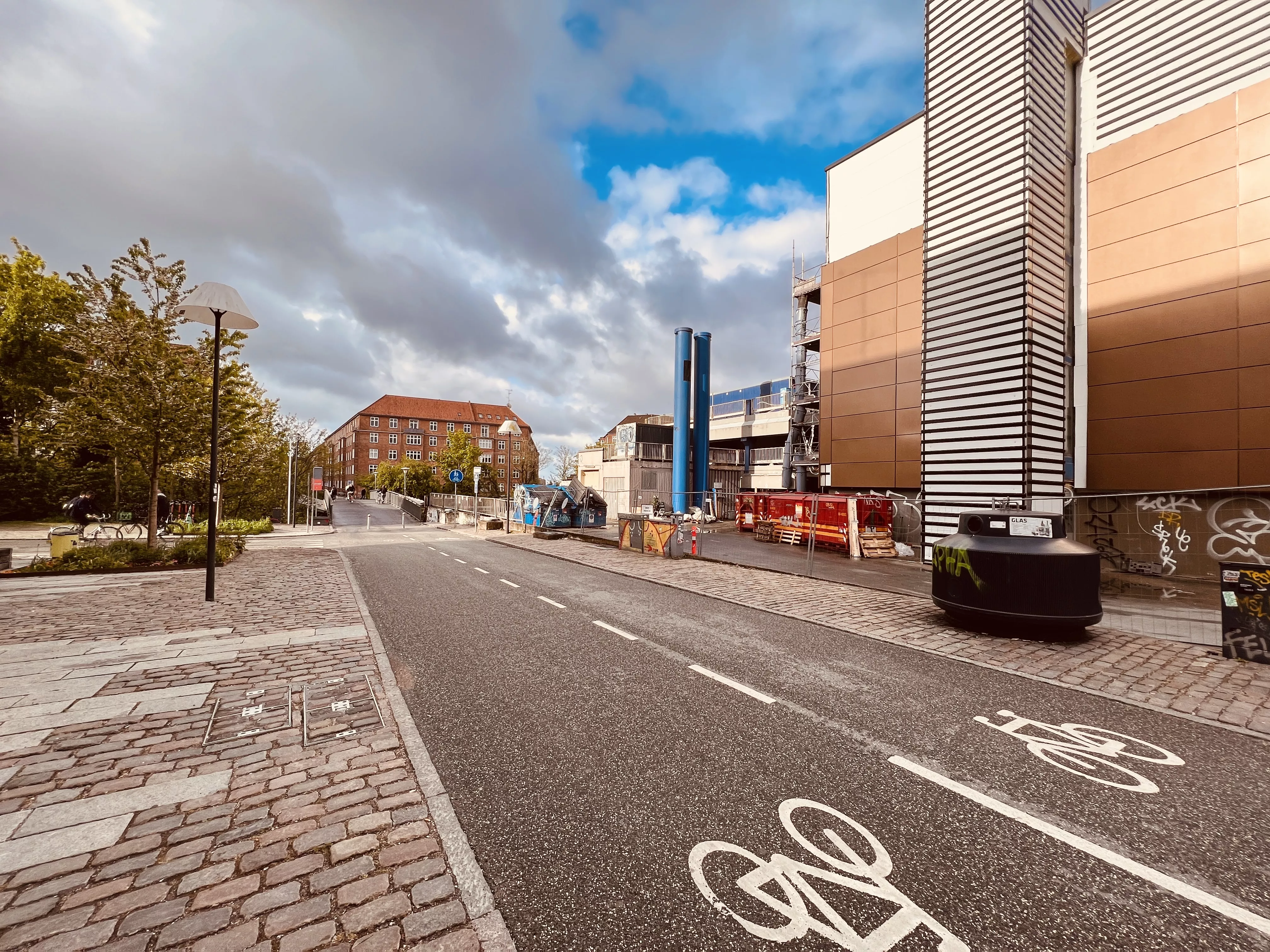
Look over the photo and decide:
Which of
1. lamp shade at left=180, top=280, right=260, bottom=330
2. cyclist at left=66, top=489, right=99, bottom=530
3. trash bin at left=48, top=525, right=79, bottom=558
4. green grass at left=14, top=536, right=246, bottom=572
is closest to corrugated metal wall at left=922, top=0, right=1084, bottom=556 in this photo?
lamp shade at left=180, top=280, right=260, bottom=330

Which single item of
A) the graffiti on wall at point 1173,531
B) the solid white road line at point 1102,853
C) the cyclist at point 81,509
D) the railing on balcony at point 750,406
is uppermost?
the railing on balcony at point 750,406

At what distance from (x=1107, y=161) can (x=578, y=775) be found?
2116cm

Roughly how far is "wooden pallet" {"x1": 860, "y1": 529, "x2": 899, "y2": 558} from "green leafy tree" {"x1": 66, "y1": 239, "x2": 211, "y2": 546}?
20.2 m

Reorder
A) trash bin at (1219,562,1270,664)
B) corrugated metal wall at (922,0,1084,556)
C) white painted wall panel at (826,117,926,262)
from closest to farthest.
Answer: trash bin at (1219,562,1270,664)
corrugated metal wall at (922,0,1084,556)
white painted wall panel at (826,117,926,262)

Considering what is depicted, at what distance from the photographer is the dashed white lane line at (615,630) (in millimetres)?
7172

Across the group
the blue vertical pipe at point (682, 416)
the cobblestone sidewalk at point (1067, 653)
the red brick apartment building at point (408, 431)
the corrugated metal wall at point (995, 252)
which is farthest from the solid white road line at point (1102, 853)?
the red brick apartment building at point (408, 431)

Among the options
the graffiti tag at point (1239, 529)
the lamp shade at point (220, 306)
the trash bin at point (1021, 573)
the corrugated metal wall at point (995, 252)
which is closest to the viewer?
the trash bin at point (1021, 573)

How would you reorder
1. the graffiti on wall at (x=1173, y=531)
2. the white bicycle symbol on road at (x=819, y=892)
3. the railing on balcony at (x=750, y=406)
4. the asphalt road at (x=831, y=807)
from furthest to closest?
the railing on balcony at (x=750, y=406) < the graffiti on wall at (x=1173, y=531) < the asphalt road at (x=831, y=807) < the white bicycle symbol on road at (x=819, y=892)

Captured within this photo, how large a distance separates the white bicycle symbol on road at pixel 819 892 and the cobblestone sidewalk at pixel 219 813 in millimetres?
1151

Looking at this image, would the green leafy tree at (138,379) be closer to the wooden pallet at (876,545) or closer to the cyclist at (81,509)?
the cyclist at (81,509)

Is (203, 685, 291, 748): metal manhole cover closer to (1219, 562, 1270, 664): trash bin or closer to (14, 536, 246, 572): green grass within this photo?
(14, 536, 246, 572): green grass

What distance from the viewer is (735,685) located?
538 cm

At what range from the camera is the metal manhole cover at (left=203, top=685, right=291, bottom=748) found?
4.18 m

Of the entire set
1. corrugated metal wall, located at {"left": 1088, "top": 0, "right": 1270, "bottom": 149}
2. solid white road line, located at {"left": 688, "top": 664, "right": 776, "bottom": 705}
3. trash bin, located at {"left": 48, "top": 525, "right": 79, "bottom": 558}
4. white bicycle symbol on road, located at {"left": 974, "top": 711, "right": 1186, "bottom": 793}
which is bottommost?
solid white road line, located at {"left": 688, "top": 664, "right": 776, "bottom": 705}
